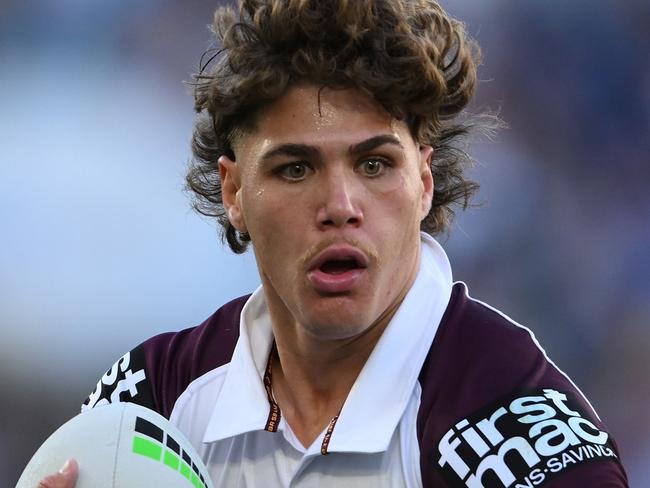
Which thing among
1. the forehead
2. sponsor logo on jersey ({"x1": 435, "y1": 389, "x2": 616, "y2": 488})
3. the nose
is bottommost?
sponsor logo on jersey ({"x1": 435, "y1": 389, "x2": 616, "y2": 488})

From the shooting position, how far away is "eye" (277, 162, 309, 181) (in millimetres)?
2719

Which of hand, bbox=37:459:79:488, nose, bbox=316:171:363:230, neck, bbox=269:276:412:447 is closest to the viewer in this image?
hand, bbox=37:459:79:488

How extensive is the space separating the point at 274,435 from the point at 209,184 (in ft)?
3.70

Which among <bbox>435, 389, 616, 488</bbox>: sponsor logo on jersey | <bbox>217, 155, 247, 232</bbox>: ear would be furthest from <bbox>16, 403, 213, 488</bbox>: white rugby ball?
<bbox>217, 155, 247, 232</bbox>: ear

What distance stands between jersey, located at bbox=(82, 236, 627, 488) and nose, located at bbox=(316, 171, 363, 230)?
0.34 metres

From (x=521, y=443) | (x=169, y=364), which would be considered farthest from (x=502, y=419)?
(x=169, y=364)

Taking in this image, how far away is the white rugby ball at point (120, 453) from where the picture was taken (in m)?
2.34

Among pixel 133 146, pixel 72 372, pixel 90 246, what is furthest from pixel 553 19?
pixel 72 372

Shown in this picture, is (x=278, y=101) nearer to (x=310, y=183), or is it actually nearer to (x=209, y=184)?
(x=310, y=183)

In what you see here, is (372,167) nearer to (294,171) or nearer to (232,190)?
(294,171)

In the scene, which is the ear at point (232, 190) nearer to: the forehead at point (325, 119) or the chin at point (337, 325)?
the forehead at point (325, 119)

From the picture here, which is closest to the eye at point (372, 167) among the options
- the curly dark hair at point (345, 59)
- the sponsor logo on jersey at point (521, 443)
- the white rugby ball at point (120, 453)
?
the curly dark hair at point (345, 59)

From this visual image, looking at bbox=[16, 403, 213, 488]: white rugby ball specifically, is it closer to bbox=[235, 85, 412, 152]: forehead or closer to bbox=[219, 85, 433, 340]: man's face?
bbox=[219, 85, 433, 340]: man's face

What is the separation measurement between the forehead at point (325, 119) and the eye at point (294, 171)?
61mm
